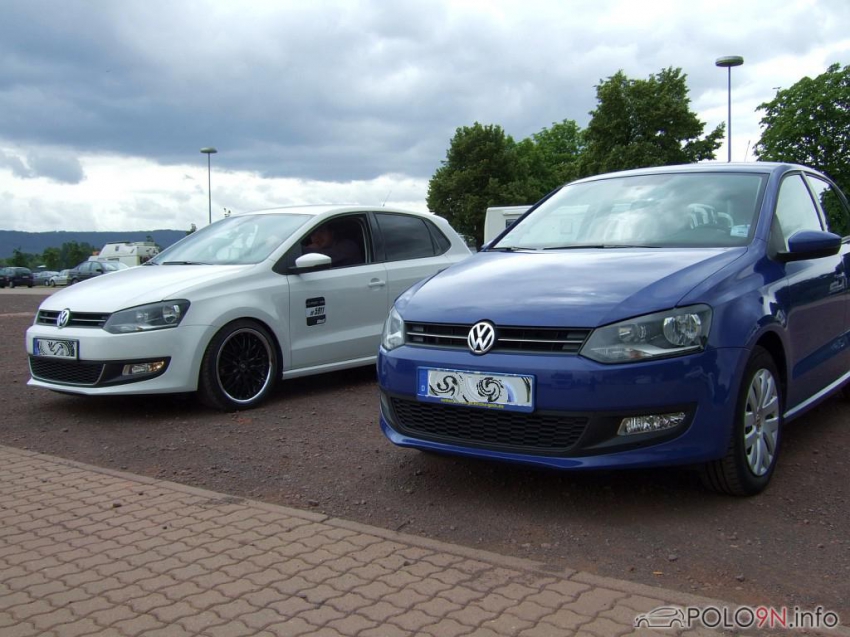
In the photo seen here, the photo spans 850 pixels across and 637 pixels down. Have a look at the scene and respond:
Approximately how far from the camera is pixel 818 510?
386 centimetres

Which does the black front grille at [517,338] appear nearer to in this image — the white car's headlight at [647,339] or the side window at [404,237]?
the white car's headlight at [647,339]

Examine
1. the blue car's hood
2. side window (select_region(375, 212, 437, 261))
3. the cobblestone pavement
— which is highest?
side window (select_region(375, 212, 437, 261))

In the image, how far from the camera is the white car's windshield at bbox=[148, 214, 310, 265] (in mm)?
6895

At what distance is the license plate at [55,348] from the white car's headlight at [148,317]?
12.0 inches

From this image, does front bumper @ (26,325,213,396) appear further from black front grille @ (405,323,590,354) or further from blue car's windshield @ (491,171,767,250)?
black front grille @ (405,323,590,354)

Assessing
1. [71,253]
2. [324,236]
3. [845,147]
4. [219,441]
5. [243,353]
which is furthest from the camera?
[71,253]

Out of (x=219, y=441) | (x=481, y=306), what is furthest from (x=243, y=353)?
(x=481, y=306)

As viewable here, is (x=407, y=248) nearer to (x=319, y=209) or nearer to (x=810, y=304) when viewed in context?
(x=319, y=209)

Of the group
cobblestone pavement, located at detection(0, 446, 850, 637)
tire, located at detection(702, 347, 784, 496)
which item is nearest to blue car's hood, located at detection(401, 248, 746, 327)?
tire, located at detection(702, 347, 784, 496)

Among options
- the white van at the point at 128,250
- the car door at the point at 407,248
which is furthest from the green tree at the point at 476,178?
the car door at the point at 407,248

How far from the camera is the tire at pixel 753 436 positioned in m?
3.76

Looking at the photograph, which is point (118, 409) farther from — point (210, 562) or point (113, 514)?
point (210, 562)

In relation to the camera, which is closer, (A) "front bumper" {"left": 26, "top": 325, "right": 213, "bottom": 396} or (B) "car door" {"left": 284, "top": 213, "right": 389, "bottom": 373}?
(A) "front bumper" {"left": 26, "top": 325, "right": 213, "bottom": 396}

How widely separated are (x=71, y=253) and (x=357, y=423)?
145 meters
